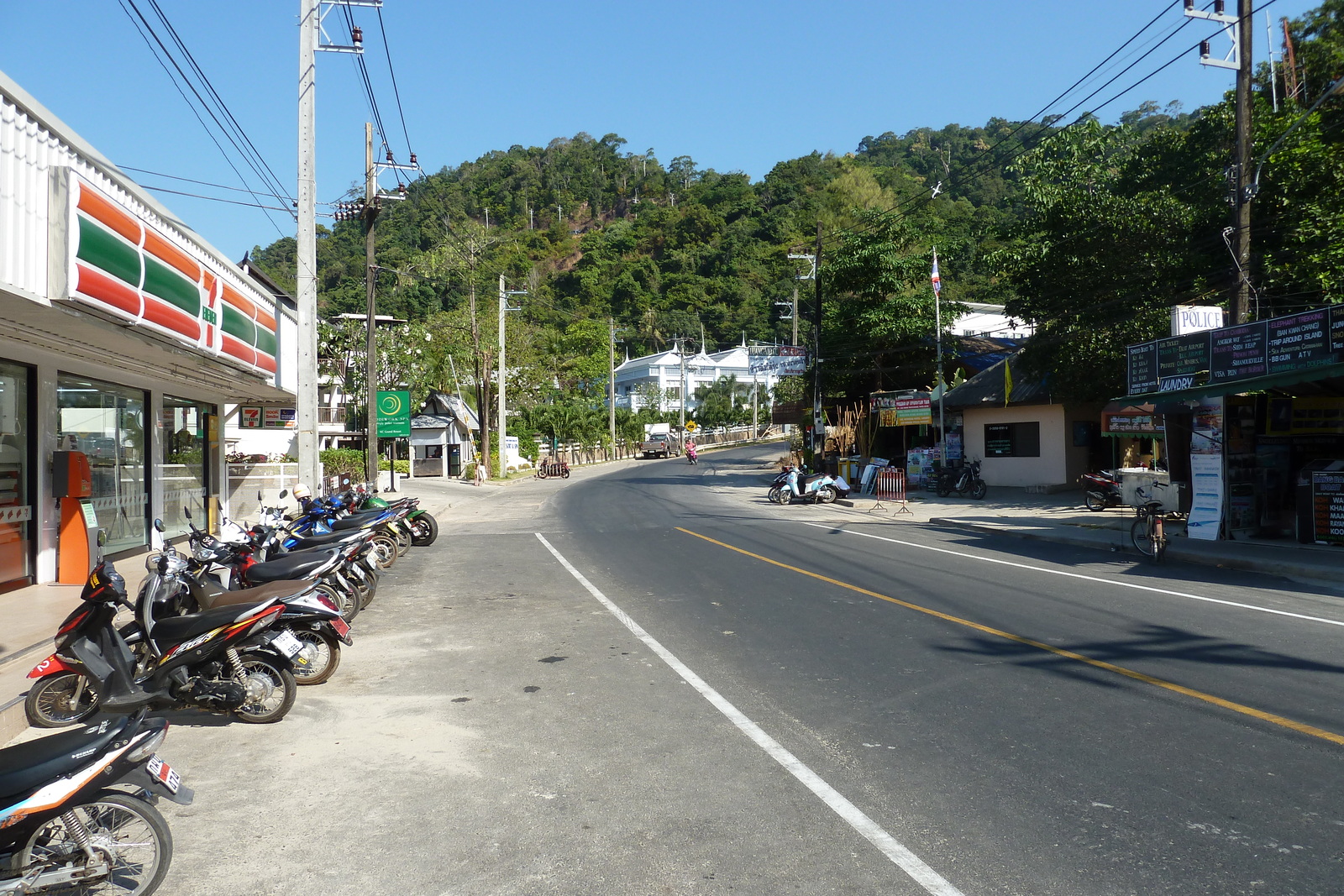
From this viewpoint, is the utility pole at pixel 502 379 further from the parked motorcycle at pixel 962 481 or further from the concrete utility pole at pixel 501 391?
the parked motorcycle at pixel 962 481

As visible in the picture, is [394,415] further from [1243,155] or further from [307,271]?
[1243,155]

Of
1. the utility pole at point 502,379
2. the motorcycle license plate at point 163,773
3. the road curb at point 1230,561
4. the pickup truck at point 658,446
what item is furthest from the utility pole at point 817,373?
the pickup truck at point 658,446

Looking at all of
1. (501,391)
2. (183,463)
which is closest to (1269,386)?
(183,463)

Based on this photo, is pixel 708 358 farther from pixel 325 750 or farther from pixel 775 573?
pixel 325 750

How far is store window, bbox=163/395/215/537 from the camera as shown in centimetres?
1781

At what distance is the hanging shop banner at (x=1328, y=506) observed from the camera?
15.2 meters

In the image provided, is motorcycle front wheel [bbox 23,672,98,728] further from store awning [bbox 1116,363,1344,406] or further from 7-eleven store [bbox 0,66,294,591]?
store awning [bbox 1116,363,1344,406]

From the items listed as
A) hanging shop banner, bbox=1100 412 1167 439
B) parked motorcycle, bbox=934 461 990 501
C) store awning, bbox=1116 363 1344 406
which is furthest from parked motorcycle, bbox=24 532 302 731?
parked motorcycle, bbox=934 461 990 501

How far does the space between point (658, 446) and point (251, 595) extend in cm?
6553

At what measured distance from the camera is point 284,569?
9.20 m

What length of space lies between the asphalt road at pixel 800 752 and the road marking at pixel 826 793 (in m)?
0.02

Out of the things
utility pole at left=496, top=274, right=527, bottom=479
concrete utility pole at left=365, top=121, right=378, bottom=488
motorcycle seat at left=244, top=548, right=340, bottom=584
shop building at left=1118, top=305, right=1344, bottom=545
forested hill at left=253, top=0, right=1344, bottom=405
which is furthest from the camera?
utility pole at left=496, top=274, right=527, bottom=479

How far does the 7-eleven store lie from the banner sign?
15849 millimetres

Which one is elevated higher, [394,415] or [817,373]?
[817,373]
